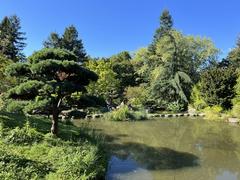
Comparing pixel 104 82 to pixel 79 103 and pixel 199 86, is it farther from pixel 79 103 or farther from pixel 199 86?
pixel 79 103

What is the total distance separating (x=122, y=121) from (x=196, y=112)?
8226 mm

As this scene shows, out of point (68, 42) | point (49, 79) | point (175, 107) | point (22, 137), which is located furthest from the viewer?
point (68, 42)

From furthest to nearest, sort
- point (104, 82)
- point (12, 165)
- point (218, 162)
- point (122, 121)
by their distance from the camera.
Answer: point (104, 82)
point (122, 121)
point (218, 162)
point (12, 165)

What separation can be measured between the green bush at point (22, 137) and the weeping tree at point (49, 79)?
0.63m

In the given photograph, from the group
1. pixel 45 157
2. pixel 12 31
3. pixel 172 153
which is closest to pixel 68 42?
pixel 12 31

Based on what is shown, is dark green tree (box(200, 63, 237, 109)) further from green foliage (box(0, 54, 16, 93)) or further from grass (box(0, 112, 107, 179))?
grass (box(0, 112, 107, 179))

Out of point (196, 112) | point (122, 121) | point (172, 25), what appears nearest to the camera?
point (122, 121)

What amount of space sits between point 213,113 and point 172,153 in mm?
12425

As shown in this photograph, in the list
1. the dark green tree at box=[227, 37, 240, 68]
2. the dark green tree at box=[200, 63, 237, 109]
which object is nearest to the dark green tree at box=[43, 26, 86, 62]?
the dark green tree at box=[227, 37, 240, 68]

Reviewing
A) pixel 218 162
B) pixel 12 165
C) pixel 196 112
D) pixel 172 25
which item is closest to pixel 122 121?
pixel 196 112

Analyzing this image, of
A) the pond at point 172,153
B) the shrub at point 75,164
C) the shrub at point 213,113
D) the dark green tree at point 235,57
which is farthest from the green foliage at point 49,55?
the dark green tree at point 235,57

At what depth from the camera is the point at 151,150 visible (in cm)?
1120

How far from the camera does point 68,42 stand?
1711 inches

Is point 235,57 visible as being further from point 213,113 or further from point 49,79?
point 49,79
